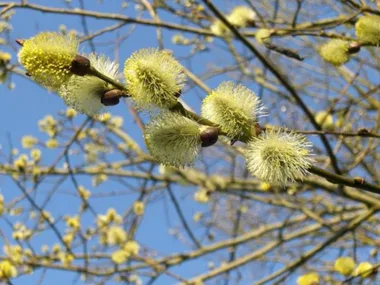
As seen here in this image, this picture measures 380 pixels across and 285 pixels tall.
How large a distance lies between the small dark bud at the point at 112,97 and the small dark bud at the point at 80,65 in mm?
64

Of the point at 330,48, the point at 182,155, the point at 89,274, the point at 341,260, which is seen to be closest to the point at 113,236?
the point at 89,274

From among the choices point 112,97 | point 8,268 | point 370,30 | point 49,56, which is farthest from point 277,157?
point 8,268

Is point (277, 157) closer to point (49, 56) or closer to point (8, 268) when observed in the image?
point (49, 56)

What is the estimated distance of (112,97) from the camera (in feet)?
3.16

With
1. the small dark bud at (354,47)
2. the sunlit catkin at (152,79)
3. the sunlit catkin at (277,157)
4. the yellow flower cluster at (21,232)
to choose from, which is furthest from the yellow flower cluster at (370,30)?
the yellow flower cluster at (21,232)

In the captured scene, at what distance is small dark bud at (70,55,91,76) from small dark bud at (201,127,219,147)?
0.25 m

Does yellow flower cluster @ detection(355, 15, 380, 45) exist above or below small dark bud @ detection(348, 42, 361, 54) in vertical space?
below

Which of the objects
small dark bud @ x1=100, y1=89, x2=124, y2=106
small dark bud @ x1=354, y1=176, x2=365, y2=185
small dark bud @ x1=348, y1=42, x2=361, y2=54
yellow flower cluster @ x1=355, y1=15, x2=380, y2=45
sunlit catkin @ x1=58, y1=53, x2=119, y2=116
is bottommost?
small dark bud @ x1=354, y1=176, x2=365, y2=185

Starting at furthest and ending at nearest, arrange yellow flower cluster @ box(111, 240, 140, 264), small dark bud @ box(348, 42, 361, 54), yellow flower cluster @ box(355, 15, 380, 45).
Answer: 1. yellow flower cluster @ box(111, 240, 140, 264)
2. small dark bud @ box(348, 42, 361, 54)
3. yellow flower cluster @ box(355, 15, 380, 45)

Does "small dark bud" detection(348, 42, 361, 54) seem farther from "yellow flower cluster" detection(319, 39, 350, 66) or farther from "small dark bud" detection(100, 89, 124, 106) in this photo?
"small dark bud" detection(100, 89, 124, 106)

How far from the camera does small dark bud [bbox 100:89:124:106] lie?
964 mm

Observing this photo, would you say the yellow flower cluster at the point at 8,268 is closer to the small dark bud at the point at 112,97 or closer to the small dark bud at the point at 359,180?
the small dark bud at the point at 112,97

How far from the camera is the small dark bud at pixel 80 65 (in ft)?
3.00

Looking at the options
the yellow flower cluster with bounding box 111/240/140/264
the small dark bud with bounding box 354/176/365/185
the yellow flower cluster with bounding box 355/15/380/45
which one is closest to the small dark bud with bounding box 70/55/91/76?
the small dark bud with bounding box 354/176/365/185
